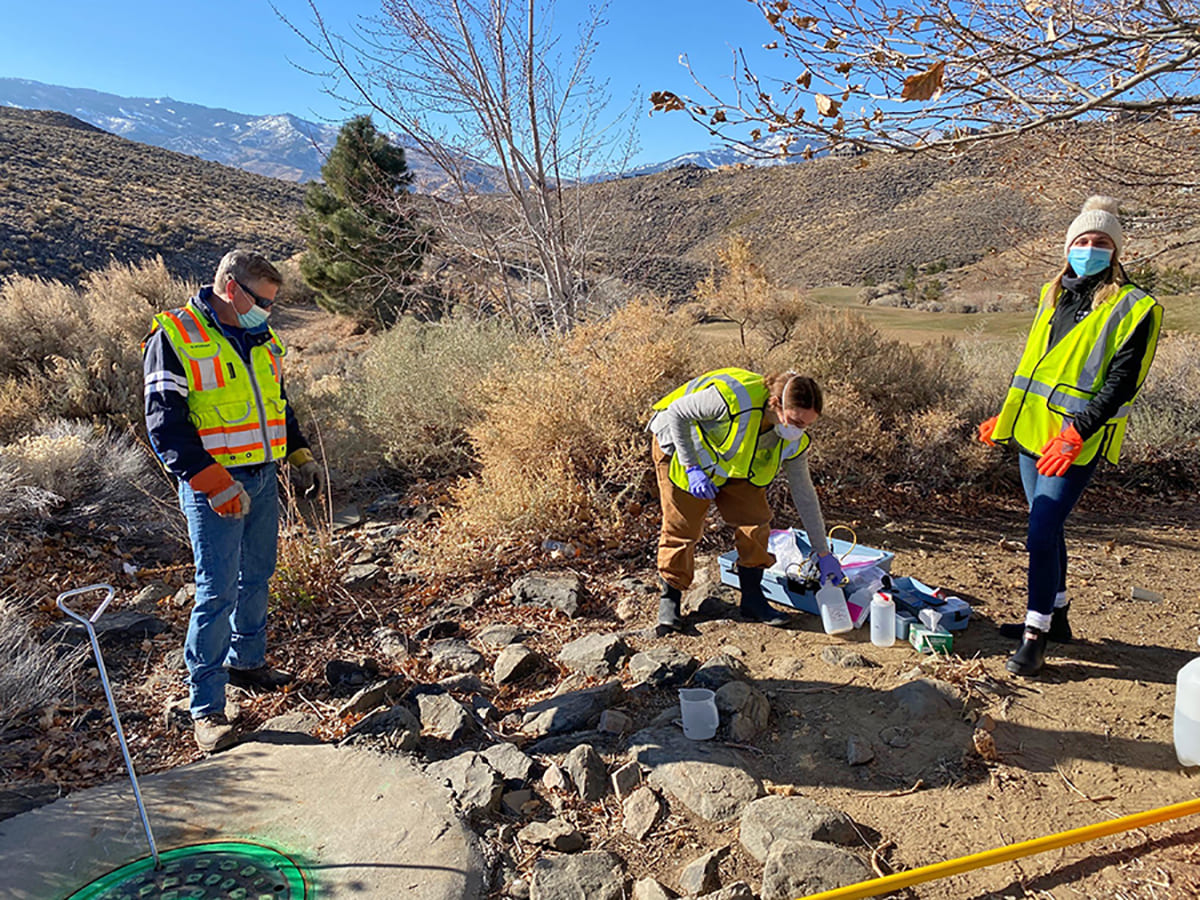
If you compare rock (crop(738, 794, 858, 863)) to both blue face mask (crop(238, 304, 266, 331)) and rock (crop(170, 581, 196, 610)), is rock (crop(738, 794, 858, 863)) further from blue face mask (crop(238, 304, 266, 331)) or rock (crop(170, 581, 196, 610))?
rock (crop(170, 581, 196, 610))

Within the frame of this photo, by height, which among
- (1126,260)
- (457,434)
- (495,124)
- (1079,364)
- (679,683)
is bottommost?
(679,683)

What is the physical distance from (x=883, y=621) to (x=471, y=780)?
6.81ft

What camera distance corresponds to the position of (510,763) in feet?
9.59

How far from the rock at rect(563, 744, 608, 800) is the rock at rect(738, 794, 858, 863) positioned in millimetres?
530

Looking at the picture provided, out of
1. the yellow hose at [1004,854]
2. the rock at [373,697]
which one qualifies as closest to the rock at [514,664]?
the rock at [373,697]

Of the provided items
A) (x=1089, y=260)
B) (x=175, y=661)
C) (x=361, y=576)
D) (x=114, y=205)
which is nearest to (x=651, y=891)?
(x=175, y=661)

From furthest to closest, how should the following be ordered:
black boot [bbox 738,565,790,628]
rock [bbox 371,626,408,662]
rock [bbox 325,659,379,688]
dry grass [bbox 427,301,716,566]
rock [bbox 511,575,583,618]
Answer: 1. dry grass [bbox 427,301,716,566]
2. rock [bbox 511,575,583,618]
3. black boot [bbox 738,565,790,628]
4. rock [bbox 371,626,408,662]
5. rock [bbox 325,659,379,688]

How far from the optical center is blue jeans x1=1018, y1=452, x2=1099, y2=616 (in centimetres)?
311

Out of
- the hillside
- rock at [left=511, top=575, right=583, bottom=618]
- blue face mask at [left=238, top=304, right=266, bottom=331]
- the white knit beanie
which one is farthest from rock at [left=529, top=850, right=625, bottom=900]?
the hillside

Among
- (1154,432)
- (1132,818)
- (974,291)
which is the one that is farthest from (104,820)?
(974,291)

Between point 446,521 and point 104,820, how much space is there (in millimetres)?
2853

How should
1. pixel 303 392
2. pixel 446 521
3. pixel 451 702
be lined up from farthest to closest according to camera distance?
1. pixel 303 392
2. pixel 446 521
3. pixel 451 702

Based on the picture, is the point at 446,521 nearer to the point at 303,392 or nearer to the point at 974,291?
the point at 303,392

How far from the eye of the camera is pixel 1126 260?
5.77 metres
